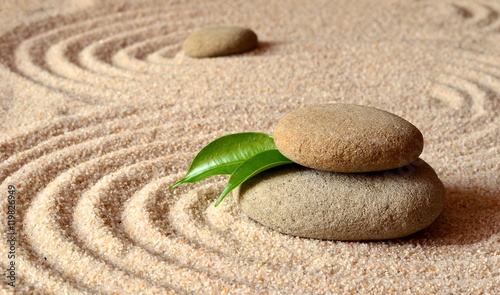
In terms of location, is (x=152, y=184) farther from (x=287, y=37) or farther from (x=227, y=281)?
(x=287, y=37)

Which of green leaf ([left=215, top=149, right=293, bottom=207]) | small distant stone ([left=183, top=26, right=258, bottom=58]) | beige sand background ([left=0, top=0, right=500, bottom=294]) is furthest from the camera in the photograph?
small distant stone ([left=183, top=26, right=258, bottom=58])

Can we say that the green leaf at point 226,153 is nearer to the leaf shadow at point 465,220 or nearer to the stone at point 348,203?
the stone at point 348,203

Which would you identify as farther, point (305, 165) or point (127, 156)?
point (127, 156)

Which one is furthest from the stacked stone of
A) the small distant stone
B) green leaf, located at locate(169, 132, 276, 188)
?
the small distant stone

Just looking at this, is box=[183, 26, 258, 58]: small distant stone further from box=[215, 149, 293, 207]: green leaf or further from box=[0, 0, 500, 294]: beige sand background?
box=[215, 149, 293, 207]: green leaf

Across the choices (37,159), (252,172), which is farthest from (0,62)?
(252,172)

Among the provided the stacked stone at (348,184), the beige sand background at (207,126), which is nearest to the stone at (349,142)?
the stacked stone at (348,184)
